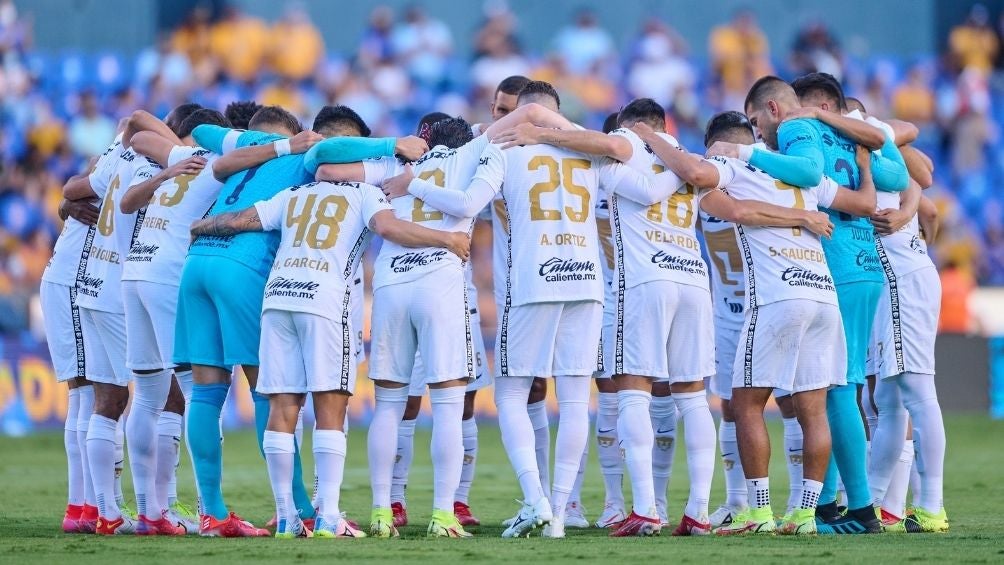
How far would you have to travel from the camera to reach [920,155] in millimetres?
10336

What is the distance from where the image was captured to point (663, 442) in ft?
32.0

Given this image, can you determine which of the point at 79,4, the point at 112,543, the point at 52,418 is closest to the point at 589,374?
the point at 112,543

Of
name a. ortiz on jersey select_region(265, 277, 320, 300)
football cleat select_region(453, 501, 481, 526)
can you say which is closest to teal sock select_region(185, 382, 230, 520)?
name a. ortiz on jersey select_region(265, 277, 320, 300)

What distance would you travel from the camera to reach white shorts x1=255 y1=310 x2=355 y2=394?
8.40m

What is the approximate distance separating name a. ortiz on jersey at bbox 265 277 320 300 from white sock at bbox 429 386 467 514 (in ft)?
3.10

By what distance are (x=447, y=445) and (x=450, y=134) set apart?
6.78 feet

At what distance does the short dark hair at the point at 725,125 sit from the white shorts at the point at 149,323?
373 cm

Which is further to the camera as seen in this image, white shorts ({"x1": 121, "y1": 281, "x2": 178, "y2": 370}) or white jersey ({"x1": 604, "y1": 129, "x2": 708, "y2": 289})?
white shorts ({"x1": 121, "y1": 281, "x2": 178, "y2": 370})

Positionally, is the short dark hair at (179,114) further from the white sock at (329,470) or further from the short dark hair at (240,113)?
the white sock at (329,470)

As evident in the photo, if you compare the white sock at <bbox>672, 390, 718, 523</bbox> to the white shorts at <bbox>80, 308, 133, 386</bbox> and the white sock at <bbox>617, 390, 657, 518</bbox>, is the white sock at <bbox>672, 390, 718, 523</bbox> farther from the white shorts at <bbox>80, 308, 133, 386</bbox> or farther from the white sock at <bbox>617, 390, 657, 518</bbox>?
the white shorts at <bbox>80, 308, 133, 386</bbox>

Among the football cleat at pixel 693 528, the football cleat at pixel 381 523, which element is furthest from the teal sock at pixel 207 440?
the football cleat at pixel 693 528

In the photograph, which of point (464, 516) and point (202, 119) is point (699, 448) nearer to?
point (464, 516)

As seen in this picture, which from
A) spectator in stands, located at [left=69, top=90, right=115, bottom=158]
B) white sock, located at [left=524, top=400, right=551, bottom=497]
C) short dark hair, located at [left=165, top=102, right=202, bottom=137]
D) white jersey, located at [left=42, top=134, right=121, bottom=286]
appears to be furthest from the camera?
spectator in stands, located at [left=69, top=90, right=115, bottom=158]

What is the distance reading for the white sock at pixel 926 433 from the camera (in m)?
9.19
